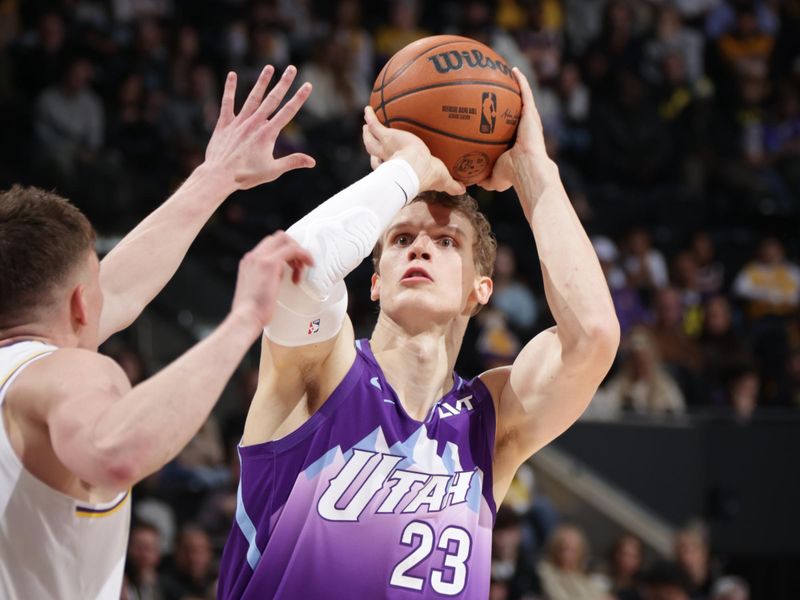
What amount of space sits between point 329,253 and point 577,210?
8.38 m

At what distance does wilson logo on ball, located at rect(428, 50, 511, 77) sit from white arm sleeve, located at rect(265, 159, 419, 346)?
630mm

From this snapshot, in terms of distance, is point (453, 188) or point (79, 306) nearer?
point (79, 306)

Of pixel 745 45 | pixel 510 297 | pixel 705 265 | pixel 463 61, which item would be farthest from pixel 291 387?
pixel 745 45

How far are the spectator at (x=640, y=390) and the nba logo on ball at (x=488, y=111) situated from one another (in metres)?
6.40

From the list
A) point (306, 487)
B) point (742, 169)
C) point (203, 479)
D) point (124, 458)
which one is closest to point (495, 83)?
point (306, 487)

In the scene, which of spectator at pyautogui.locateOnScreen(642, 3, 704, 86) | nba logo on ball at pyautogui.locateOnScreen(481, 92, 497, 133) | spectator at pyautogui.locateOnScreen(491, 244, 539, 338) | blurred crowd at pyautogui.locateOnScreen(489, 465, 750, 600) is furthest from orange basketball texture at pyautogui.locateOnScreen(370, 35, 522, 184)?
spectator at pyautogui.locateOnScreen(642, 3, 704, 86)

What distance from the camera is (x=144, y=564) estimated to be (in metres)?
7.17

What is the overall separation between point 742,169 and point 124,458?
11.7m

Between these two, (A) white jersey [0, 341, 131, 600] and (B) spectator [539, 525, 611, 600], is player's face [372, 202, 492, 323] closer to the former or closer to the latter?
(A) white jersey [0, 341, 131, 600]

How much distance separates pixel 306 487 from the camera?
3434mm

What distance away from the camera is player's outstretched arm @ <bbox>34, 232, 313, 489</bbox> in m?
2.50

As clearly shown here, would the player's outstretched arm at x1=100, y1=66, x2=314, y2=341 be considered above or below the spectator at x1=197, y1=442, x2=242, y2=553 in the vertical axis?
above

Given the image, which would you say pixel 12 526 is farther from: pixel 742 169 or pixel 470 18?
pixel 742 169

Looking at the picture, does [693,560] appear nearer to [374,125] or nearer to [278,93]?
[374,125]
